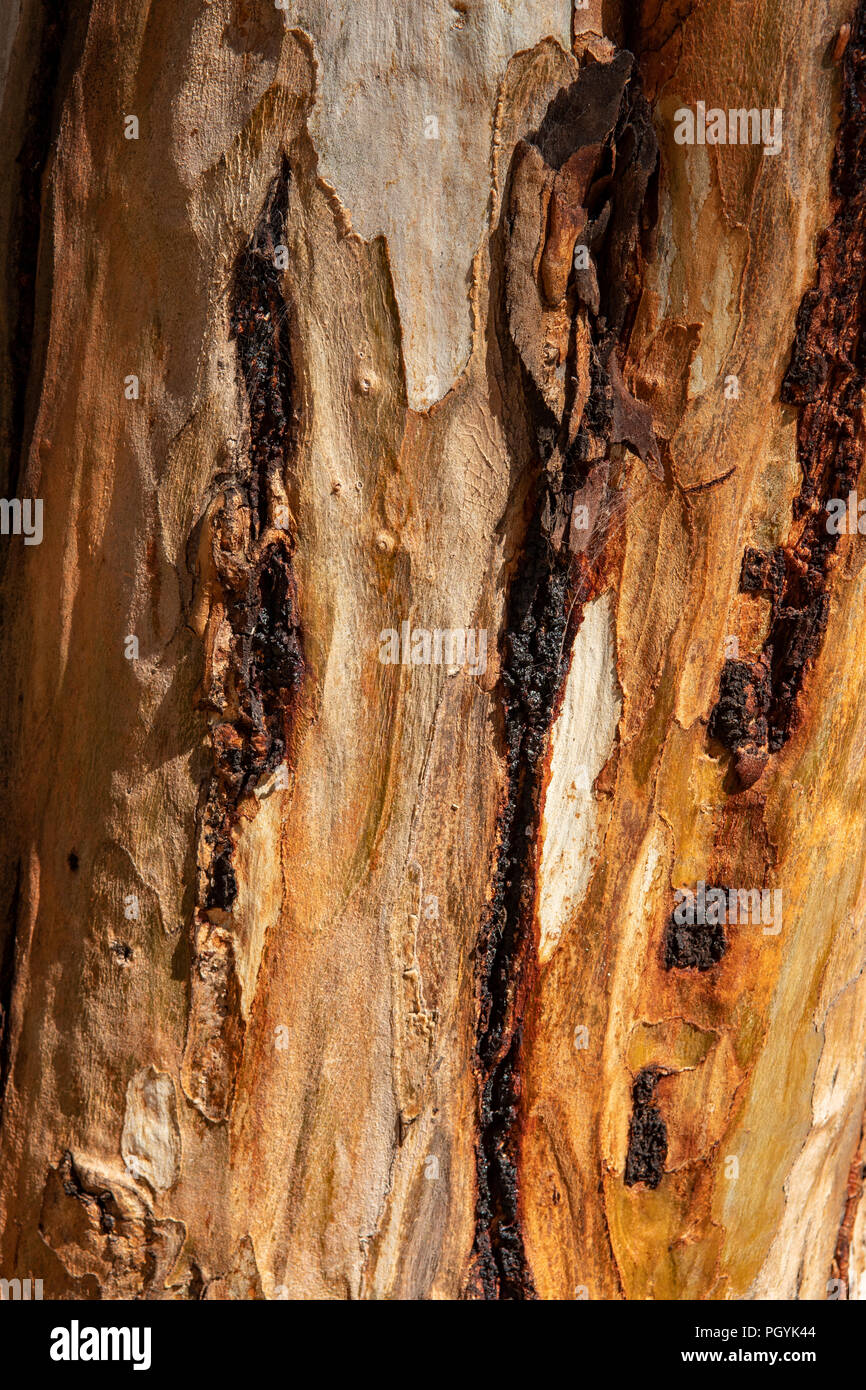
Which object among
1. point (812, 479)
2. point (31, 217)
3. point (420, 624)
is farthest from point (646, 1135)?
point (31, 217)

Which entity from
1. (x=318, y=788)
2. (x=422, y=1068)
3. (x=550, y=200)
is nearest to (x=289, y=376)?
(x=550, y=200)

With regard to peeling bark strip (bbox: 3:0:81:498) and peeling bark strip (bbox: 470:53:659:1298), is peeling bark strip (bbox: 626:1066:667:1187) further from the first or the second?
peeling bark strip (bbox: 3:0:81:498)

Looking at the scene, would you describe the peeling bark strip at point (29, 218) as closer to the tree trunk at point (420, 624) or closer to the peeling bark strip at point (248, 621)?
the tree trunk at point (420, 624)

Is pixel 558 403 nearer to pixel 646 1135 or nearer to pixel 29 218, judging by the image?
pixel 29 218

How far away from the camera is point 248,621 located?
3.26 feet

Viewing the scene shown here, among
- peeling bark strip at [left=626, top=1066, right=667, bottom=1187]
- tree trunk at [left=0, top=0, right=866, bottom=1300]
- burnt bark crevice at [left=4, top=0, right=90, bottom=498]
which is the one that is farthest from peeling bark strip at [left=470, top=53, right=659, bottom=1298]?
burnt bark crevice at [left=4, top=0, right=90, bottom=498]

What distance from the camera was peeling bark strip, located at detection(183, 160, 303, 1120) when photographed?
97 cm

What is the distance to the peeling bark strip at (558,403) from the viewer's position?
3.09ft

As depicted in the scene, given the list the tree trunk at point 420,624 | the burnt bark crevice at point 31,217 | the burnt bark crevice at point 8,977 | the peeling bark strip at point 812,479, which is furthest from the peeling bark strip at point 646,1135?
the burnt bark crevice at point 31,217

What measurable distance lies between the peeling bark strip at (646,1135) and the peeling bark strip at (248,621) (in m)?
0.49

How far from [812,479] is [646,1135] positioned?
31.9 inches

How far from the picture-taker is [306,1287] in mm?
1090

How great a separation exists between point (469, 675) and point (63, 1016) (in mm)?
654

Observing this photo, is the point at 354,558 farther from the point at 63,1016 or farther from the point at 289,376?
the point at 63,1016
